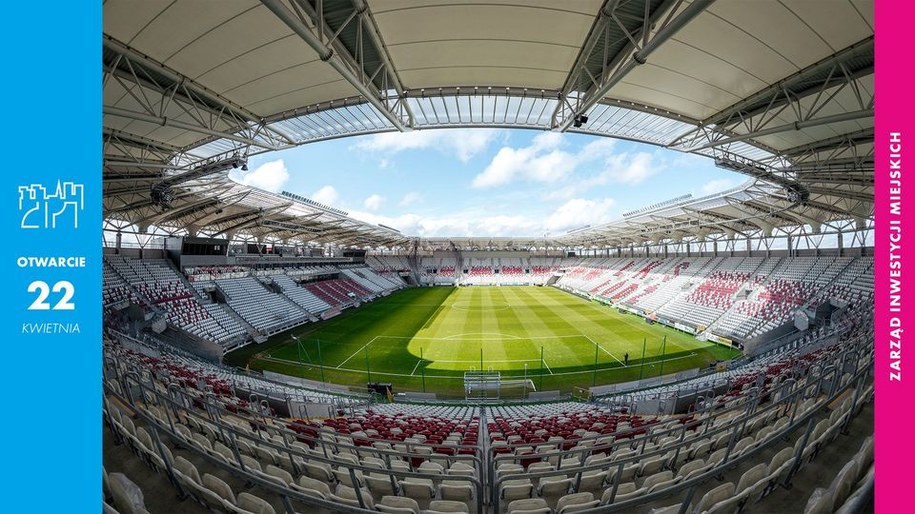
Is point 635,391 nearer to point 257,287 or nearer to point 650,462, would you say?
point 650,462

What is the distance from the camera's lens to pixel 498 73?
345 inches

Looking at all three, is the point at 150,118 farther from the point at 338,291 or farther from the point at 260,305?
the point at 338,291

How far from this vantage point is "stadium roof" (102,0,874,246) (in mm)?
6359

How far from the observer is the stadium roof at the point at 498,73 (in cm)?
636

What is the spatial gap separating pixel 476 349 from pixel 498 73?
18315 millimetres

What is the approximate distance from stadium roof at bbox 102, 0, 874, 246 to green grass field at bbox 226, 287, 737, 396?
461 inches

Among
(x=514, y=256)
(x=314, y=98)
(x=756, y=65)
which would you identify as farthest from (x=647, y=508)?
(x=514, y=256)

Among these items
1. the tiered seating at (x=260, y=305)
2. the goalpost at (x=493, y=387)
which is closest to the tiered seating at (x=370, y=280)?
the tiered seating at (x=260, y=305)

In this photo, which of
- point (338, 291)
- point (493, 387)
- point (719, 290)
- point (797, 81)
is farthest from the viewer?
point (338, 291)

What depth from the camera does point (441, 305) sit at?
40.9 m

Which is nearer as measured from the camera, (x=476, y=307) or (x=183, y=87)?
(x=183, y=87)

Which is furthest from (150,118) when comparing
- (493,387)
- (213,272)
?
(213,272)

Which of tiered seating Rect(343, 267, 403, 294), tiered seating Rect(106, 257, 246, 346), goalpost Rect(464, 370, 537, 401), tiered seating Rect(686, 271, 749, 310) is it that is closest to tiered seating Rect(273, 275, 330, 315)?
tiered seating Rect(106, 257, 246, 346)

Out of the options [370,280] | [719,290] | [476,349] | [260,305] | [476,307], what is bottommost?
[476,349]
